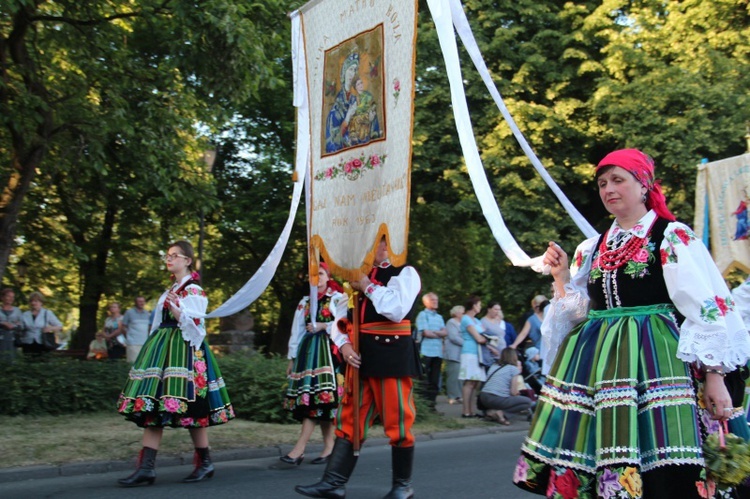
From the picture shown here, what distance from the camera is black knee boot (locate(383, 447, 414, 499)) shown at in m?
5.98

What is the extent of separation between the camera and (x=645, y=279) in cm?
388

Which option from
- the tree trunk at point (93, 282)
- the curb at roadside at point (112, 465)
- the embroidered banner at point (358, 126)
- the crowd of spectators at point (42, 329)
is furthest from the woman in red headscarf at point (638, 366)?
the tree trunk at point (93, 282)

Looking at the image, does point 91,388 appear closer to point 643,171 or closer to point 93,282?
point 93,282

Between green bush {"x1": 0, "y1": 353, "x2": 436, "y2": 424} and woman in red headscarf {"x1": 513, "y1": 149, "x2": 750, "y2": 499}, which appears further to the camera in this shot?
green bush {"x1": 0, "y1": 353, "x2": 436, "y2": 424}

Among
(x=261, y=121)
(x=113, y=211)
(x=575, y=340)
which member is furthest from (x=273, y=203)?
(x=575, y=340)

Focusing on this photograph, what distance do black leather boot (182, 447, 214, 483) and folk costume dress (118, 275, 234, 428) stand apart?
35cm

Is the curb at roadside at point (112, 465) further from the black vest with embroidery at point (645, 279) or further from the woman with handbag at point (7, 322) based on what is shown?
the black vest with embroidery at point (645, 279)

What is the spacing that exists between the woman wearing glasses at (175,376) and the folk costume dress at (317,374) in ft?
3.96

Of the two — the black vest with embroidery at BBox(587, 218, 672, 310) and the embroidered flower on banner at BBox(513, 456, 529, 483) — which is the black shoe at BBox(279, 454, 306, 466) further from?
the black vest with embroidery at BBox(587, 218, 672, 310)

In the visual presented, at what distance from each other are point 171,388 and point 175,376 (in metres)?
0.10

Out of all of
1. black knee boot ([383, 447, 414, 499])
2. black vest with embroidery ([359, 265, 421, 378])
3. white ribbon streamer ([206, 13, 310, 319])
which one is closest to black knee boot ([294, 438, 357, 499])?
black knee boot ([383, 447, 414, 499])

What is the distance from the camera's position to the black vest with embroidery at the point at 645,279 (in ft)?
12.7

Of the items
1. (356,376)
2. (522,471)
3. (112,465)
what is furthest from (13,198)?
(522,471)

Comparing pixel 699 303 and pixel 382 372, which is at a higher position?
pixel 699 303
